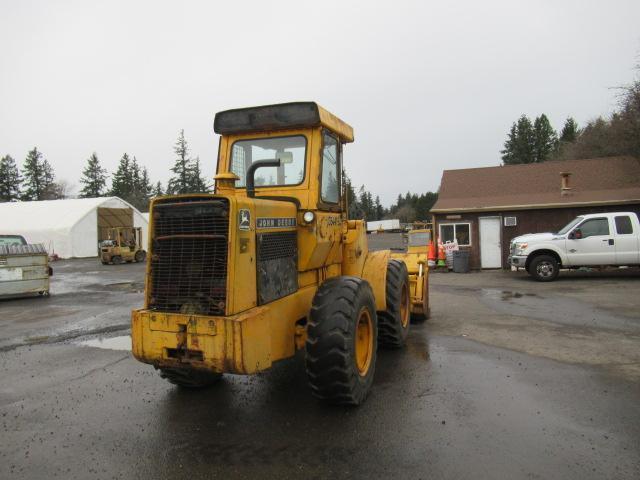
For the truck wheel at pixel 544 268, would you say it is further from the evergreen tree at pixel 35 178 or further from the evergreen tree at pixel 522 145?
the evergreen tree at pixel 35 178

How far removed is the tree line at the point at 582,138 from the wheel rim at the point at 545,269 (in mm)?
10022

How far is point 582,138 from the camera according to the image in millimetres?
38188

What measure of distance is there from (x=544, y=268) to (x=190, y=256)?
1346 cm

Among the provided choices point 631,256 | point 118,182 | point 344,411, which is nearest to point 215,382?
point 344,411

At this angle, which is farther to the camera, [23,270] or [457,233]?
[457,233]

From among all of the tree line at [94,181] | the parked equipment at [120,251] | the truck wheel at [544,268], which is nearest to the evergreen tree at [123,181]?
the tree line at [94,181]

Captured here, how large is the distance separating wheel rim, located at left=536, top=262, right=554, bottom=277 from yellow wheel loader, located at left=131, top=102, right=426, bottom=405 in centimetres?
1140

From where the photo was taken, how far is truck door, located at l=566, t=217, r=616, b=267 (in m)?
14.1

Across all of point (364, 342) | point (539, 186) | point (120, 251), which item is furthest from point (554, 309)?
point (120, 251)

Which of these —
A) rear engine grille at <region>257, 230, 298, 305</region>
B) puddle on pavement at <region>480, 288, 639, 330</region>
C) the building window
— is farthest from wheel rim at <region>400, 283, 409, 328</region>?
the building window

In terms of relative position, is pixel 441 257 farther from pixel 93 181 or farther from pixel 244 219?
pixel 93 181

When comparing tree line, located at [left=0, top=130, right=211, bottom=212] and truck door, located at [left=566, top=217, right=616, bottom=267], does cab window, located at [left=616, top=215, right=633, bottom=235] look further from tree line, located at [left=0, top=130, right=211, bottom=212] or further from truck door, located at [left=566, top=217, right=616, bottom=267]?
tree line, located at [left=0, top=130, right=211, bottom=212]

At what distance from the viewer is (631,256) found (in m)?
13.9

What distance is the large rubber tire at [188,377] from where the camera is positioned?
4.74m
